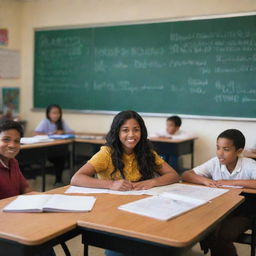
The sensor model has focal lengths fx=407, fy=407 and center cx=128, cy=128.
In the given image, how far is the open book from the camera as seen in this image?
1.60 meters

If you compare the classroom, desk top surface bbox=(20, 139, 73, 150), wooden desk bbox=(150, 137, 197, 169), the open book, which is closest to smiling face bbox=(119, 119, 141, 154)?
the open book

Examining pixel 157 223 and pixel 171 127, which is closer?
pixel 157 223

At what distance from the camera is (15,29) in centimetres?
667

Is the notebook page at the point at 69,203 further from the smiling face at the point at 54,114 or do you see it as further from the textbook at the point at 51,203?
the smiling face at the point at 54,114

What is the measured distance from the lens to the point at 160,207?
1.70m

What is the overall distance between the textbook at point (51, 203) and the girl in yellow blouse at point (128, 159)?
41 cm

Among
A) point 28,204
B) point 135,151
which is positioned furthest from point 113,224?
point 135,151

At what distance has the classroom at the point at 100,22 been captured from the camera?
17.3 feet

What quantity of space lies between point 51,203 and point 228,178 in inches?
48.6

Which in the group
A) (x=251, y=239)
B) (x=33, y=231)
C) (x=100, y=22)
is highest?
(x=100, y=22)

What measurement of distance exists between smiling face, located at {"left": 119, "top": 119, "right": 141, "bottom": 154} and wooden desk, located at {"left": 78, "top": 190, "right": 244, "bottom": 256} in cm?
68

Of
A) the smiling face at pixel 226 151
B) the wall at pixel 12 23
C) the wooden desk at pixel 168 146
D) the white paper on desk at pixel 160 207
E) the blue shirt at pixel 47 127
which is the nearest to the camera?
the white paper on desk at pixel 160 207

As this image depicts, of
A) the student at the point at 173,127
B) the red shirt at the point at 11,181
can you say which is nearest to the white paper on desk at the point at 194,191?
the red shirt at the point at 11,181

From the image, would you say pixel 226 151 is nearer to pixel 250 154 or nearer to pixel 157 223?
pixel 157 223
